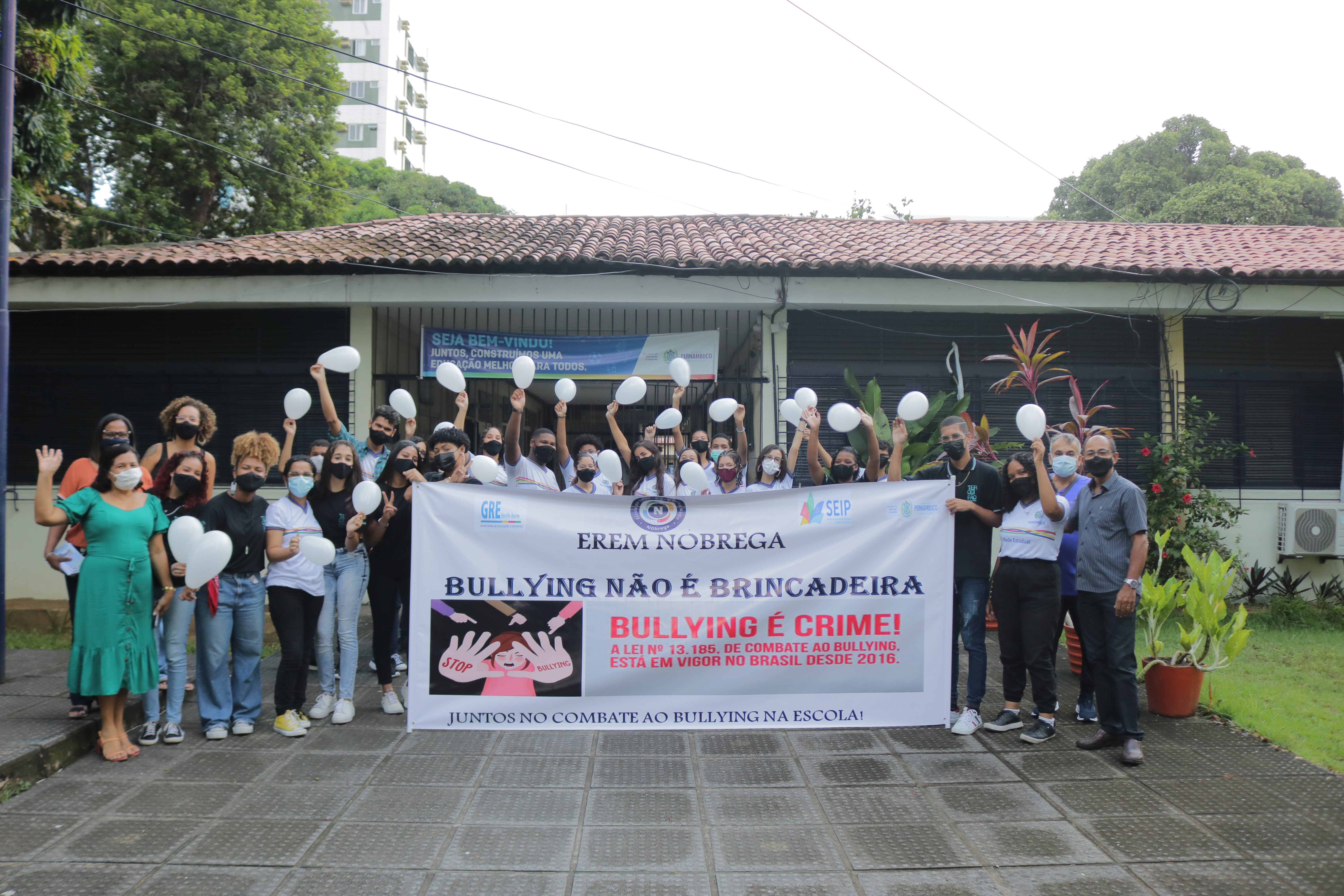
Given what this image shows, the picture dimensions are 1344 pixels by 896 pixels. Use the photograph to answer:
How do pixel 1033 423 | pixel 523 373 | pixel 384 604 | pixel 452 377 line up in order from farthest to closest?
1. pixel 452 377
2. pixel 523 373
3. pixel 384 604
4. pixel 1033 423

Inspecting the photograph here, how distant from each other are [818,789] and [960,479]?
202 centimetres

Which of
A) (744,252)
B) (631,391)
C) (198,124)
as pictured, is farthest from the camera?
(198,124)

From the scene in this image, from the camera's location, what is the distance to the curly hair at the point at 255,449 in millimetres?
4555

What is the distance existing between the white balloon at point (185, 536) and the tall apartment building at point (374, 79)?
46425 mm

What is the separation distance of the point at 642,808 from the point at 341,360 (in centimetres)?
333

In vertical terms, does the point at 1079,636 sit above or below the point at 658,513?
below

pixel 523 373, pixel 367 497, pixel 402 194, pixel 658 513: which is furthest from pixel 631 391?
pixel 402 194

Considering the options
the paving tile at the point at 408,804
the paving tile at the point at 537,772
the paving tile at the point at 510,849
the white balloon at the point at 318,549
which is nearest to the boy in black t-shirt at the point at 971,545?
the paving tile at the point at 537,772

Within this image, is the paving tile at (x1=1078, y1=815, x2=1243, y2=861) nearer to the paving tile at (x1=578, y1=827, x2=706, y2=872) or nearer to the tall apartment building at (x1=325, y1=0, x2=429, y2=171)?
the paving tile at (x1=578, y1=827, x2=706, y2=872)

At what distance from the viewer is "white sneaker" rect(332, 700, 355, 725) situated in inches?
187

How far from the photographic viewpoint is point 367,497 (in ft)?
14.5

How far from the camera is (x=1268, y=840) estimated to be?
131 inches

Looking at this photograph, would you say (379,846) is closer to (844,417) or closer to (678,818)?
(678,818)

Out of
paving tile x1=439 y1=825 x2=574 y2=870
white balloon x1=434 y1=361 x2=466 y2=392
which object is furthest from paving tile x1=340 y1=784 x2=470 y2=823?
white balloon x1=434 y1=361 x2=466 y2=392
